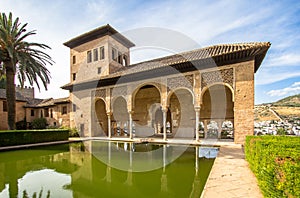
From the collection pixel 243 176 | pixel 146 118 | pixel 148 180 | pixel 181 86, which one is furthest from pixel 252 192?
pixel 146 118

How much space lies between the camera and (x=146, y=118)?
19812 millimetres

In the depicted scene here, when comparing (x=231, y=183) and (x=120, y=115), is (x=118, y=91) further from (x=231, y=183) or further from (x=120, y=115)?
(x=231, y=183)

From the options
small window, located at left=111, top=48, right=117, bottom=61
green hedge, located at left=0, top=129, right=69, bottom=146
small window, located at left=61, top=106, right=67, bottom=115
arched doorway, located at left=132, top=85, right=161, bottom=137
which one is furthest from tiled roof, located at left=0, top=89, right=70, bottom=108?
arched doorway, located at left=132, top=85, right=161, bottom=137

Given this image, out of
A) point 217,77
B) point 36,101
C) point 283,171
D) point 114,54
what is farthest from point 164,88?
point 36,101

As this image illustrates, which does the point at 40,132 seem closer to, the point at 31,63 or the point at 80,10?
the point at 31,63

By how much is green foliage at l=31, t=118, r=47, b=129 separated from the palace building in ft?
17.0

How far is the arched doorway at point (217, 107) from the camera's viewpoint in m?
15.4

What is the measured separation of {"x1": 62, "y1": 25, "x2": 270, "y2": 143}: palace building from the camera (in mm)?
10906

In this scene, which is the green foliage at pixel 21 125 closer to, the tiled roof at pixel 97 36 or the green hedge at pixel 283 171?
the tiled roof at pixel 97 36

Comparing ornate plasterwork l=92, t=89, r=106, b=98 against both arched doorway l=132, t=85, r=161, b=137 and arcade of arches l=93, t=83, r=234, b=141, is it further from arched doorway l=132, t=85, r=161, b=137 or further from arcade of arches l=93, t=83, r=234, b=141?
arched doorway l=132, t=85, r=161, b=137

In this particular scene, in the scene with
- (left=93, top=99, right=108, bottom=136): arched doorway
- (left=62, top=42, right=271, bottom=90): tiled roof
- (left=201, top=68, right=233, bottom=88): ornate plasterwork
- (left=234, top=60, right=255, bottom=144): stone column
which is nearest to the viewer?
(left=62, top=42, right=271, bottom=90): tiled roof

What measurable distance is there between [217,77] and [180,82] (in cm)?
263

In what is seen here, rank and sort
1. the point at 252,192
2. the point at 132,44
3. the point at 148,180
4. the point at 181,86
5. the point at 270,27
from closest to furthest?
the point at 252,192, the point at 148,180, the point at 270,27, the point at 181,86, the point at 132,44

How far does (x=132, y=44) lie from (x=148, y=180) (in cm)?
1917
